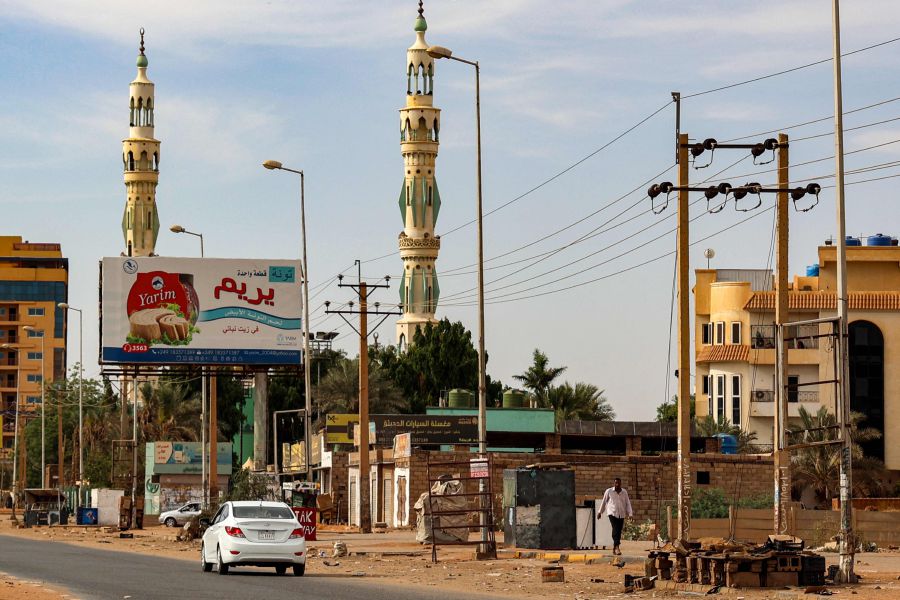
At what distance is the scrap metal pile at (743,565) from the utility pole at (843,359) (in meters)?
0.73

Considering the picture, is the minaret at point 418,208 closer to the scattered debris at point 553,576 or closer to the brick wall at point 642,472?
the brick wall at point 642,472

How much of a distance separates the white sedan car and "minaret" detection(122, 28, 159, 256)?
4098 inches

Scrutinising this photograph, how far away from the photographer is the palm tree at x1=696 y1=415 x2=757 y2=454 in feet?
265

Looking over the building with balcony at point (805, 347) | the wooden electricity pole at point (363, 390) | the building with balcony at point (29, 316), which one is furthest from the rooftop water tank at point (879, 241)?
the building with balcony at point (29, 316)

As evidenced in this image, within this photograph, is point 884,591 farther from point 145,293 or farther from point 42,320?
point 42,320

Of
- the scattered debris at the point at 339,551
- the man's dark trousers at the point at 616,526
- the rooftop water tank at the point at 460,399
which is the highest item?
the rooftop water tank at the point at 460,399

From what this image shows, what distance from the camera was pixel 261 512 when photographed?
91.6ft

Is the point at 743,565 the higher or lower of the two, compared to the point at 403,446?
lower

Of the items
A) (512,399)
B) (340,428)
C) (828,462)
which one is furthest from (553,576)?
(512,399)

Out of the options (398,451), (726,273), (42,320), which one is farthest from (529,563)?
(42,320)

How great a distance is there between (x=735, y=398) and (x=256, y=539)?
206 ft

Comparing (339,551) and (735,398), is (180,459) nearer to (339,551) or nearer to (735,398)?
(735,398)

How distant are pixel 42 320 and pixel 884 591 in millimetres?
169992

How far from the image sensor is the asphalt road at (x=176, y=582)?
21.6 metres
